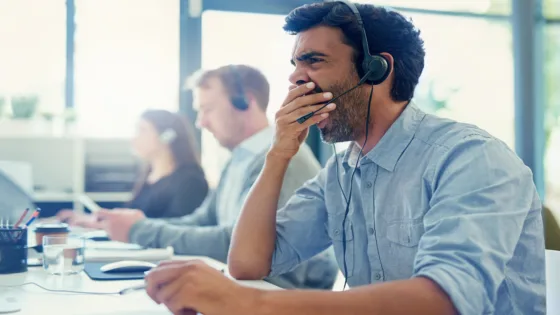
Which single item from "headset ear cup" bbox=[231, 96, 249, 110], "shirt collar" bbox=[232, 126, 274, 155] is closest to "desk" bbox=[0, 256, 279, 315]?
"shirt collar" bbox=[232, 126, 274, 155]

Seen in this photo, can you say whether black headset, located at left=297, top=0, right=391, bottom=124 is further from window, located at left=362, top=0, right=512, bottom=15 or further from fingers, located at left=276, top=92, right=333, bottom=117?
window, located at left=362, top=0, right=512, bottom=15

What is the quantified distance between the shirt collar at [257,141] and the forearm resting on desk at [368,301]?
4.80 ft

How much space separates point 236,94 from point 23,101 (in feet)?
7.56

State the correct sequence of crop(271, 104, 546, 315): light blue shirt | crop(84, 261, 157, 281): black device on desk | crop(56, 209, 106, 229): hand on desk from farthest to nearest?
crop(56, 209, 106, 229): hand on desk
crop(84, 261, 157, 281): black device on desk
crop(271, 104, 546, 315): light blue shirt

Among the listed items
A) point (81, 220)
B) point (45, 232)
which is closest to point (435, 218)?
point (45, 232)

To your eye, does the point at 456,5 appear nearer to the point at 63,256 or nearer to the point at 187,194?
the point at 187,194

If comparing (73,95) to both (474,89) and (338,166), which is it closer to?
(474,89)

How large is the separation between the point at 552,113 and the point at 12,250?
11.4ft

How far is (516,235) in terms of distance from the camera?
1.07m

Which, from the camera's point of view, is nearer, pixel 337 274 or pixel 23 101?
pixel 337 274

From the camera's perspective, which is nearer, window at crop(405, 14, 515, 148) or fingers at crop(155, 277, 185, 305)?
fingers at crop(155, 277, 185, 305)

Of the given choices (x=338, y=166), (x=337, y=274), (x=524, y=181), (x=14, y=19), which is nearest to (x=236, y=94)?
(x=337, y=274)

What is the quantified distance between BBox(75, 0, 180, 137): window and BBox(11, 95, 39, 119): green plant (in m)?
0.29

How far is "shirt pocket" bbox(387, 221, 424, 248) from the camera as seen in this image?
126 cm
